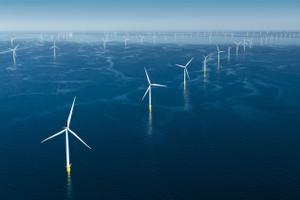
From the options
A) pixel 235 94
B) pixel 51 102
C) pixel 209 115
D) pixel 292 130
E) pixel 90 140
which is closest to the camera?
pixel 90 140

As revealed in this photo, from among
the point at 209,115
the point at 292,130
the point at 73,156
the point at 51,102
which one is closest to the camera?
the point at 73,156

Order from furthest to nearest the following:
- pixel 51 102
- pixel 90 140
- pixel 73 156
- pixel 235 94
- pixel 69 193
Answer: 1. pixel 235 94
2. pixel 51 102
3. pixel 90 140
4. pixel 73 156
5. pixel 69 193

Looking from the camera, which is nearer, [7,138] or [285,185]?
[285,185]

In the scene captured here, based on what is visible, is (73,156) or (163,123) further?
(163,123)

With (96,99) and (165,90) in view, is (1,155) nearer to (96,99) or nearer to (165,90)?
(96,99)

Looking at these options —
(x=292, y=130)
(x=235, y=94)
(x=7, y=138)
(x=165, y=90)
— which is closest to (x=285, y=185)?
(x=292, y=130)

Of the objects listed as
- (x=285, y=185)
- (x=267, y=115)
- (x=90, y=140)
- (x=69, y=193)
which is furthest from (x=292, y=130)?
(x=69, y=193)

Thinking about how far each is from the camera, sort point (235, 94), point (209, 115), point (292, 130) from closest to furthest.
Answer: point (292, 130) < point (209, 115) < point (235, 94)

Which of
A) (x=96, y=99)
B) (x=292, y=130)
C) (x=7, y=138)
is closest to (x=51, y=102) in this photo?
(x=96, y=99)

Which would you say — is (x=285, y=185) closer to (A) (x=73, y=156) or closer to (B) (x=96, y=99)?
(A) (x=73, y=156)
